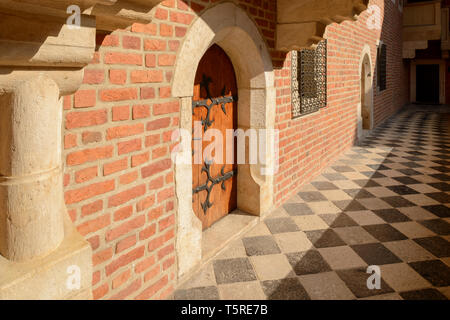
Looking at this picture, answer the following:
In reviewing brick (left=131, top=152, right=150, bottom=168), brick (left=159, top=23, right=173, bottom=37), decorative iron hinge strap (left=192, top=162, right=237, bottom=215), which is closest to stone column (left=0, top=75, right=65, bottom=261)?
brick (left=131, top=152, right=150, bottom=168)

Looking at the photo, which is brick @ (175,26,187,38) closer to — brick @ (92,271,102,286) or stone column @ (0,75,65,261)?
stone column @ (0,75,65,261)

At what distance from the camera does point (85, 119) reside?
5.54 feet

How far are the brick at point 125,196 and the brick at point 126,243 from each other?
0.23 meters

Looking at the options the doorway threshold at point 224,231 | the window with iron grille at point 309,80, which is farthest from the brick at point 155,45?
the window with iron grille at point 309,80

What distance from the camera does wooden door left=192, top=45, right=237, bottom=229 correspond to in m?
2.96

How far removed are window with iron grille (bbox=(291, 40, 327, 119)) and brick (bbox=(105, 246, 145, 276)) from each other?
110 inches

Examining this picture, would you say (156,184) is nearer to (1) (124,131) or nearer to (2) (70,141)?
(1) (124,131)

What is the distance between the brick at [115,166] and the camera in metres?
1.83

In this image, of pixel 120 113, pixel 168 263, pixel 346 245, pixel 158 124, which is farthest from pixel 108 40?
pixel 346 245

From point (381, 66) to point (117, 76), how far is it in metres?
10.8

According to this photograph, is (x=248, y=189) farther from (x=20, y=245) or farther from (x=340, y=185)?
(x=20, y=245)

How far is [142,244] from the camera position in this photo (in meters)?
2.11

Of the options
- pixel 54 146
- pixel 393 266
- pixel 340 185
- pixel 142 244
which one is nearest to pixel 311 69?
pixel 340 185

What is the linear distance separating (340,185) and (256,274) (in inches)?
103
